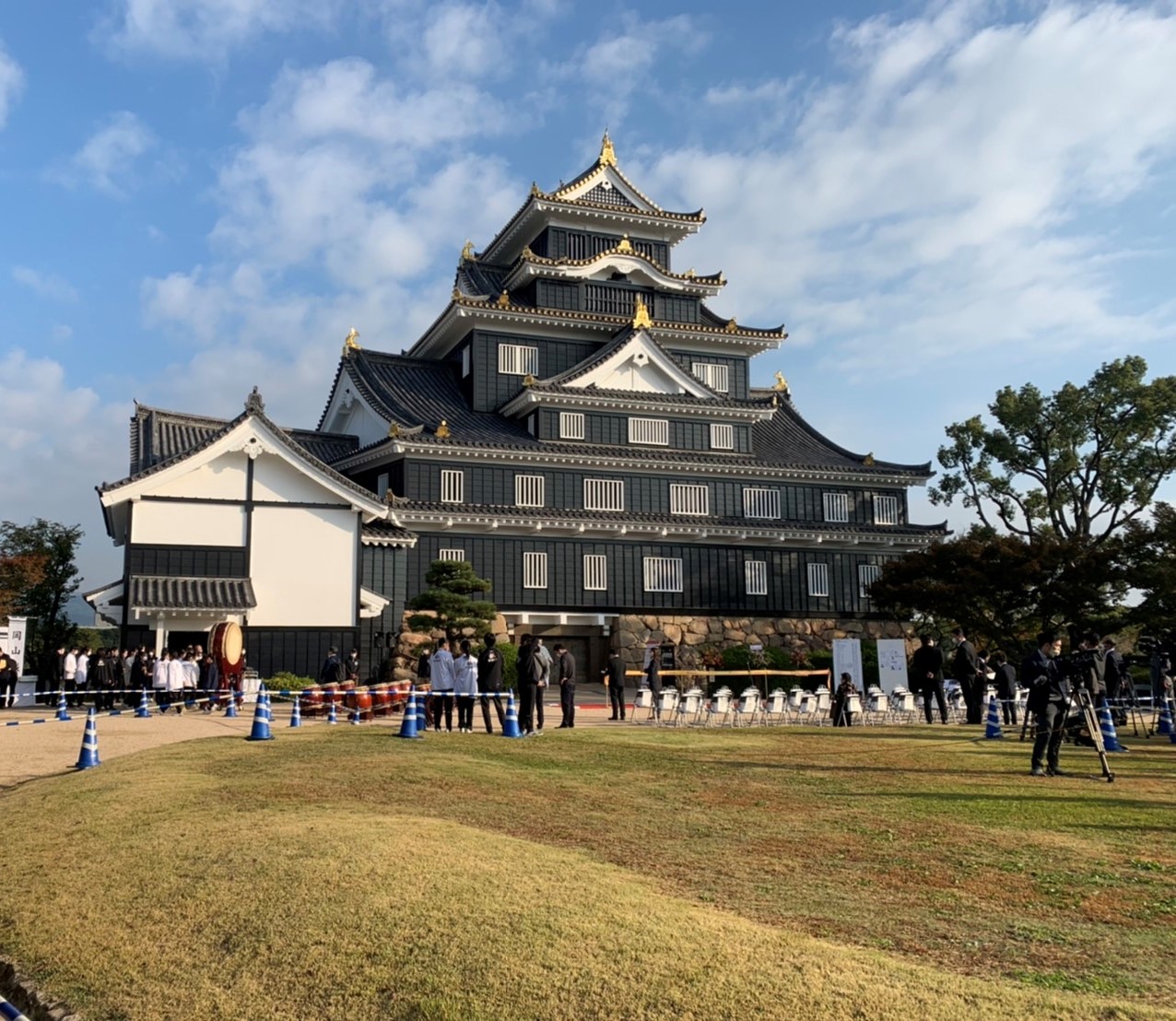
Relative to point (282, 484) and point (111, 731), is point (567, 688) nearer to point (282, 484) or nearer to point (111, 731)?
point (111, 731)

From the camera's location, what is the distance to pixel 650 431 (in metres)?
42.6

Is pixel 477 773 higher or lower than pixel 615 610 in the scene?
lower

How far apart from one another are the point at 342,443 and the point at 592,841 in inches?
1433

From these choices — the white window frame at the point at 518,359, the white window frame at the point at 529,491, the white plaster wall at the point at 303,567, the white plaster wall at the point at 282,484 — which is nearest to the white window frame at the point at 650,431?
the white window frame at the point at 529,491

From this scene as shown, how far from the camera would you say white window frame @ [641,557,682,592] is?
A: 40.7 meters

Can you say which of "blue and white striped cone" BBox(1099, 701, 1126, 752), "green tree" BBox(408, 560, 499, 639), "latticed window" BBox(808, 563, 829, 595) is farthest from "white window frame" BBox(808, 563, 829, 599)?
"blue and white striped cone" BBox(1099, 701, 1126, 752)

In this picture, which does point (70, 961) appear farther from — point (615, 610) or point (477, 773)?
point (615, 610)

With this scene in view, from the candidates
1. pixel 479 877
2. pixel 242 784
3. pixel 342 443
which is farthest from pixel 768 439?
pixel 479 877

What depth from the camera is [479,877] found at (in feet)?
24.8

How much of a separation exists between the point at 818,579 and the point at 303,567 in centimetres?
2170

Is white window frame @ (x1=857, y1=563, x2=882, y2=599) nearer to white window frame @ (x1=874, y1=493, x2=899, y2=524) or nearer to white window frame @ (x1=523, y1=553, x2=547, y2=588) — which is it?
white window frame @ (x1=874, y1=493, x2=899, y2=524)

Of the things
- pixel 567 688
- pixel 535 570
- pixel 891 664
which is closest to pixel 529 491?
pixel 535 570

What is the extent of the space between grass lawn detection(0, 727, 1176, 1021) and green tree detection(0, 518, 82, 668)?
111ft

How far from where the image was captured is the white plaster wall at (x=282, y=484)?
3195 centimetres
